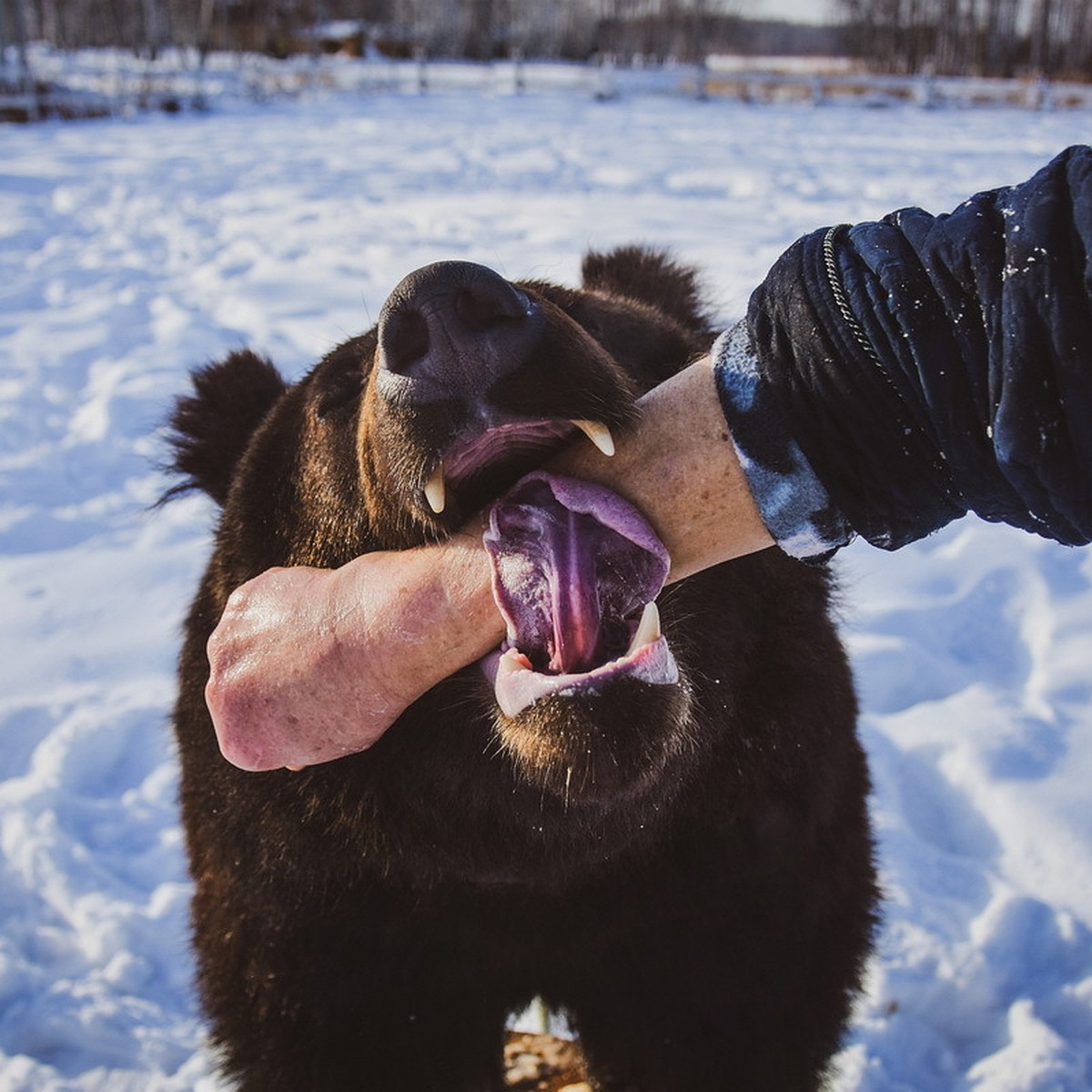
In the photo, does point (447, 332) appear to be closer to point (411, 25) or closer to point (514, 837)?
point (514, 837)

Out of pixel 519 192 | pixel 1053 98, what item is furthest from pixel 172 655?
pixel 1053 98

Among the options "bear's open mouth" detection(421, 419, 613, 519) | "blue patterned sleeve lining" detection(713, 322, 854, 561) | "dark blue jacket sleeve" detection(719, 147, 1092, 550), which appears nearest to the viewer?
"dark blue jacket sleeve" detection(719, 147, 1092, 550)

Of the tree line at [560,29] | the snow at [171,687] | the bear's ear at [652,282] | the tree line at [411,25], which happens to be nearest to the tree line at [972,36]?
the tree line at [560,29]

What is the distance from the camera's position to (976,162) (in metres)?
12.9

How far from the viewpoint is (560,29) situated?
48625 millimetres

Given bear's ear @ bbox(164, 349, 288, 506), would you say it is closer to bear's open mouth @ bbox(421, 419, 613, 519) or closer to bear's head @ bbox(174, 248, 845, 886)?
bear's head @ bbox(174, 248, 845, 886)

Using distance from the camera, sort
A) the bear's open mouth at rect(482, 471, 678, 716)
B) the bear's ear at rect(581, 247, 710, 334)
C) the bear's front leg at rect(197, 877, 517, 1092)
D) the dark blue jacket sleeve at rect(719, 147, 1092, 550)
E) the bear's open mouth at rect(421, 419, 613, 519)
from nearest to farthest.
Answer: the dark blue jacket sleeve at rect(719, 147, 1092, 550), the bear's open mouth at rect(482, 471, 678, 716), the bear's open mouth at rect(421, 419, 613, 519), the bear's front leg at rect(197, 877, 517, 1092), the bear's ear at rect(581, 247, 710, 334)

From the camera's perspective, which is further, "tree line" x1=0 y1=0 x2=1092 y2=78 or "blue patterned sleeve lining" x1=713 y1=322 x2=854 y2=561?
"tree line" x1=0 y1=0 x2=1092 y2=78

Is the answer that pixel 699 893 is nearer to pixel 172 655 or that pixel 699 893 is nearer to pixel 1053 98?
pixel 172 655

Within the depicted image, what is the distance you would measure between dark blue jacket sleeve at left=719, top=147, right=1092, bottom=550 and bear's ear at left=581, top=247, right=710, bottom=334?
4.95 ft

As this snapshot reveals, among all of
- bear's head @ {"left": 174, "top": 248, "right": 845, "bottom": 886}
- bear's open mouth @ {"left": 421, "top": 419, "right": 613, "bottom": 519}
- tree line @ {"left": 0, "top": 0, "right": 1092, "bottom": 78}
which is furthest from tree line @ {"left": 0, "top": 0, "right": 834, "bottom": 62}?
bear's open mouth @ {"left": 421, "top": 419, "right": 613, "bottom": 519}

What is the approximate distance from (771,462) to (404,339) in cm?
52

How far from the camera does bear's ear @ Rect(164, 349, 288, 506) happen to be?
2.68 metres

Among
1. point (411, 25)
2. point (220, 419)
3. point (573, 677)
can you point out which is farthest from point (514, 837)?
point (411, 25)
